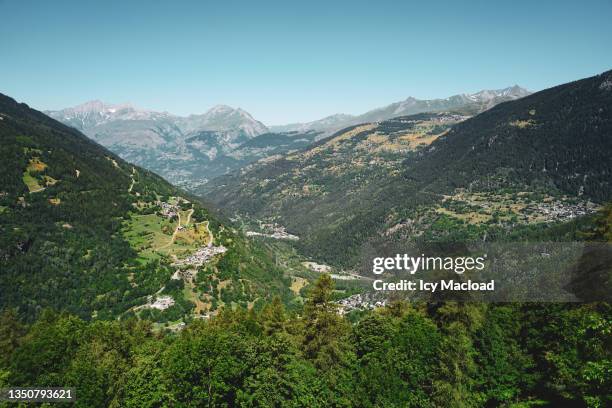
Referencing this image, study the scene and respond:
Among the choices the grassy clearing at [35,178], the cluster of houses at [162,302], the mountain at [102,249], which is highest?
the grassy clearing at [35,178]

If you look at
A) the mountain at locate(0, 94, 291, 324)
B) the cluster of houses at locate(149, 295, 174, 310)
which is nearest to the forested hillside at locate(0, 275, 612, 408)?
the cluster of houses at locate(149, 295, 174, 310)

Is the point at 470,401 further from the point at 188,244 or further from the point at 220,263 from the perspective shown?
the point at 188,244

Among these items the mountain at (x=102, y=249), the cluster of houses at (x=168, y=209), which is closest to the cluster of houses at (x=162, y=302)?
the mountain at (x=102, y=249)

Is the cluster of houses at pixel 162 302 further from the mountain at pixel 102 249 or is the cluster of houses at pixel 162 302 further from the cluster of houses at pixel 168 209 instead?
the cluster of houses at pixel 168 209

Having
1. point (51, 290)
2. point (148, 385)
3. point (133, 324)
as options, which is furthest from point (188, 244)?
point (148, 385)

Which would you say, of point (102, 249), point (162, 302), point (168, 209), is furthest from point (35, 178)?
point (162, 302)

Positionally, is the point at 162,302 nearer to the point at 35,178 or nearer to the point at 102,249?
the point at 102,249

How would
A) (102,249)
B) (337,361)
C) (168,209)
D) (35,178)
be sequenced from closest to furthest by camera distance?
(337,361), (102,249), (35,178), (168,209)

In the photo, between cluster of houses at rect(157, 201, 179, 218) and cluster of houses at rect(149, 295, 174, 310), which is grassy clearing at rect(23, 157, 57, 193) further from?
cluster of houses at rect(149, 295, 174, 310)
